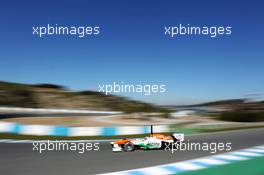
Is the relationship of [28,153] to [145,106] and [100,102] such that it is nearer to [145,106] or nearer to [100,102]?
[145,106]

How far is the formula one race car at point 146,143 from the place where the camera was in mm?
9884

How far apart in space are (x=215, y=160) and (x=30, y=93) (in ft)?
207

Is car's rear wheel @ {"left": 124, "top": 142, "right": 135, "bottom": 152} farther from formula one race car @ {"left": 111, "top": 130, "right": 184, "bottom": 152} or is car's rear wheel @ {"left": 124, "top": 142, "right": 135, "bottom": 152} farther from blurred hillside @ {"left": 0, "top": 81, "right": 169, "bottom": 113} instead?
blurred hillside @ {"left": 0, "top": 81, "right": 169, "bottom": 113}

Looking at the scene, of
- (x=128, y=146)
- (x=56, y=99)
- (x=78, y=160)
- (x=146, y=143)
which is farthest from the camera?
(x=56, y=99)

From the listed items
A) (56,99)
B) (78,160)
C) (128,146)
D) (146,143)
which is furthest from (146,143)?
(56,99)

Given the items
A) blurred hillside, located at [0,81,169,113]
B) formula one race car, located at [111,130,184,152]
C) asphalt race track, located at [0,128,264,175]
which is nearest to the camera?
asphalt race track, located at [0,128,264,175]

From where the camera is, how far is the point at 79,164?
8039mm

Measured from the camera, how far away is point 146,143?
399 inches

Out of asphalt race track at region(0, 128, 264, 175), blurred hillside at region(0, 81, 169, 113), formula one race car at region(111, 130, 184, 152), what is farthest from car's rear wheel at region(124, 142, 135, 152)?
blurred hillside at region(0, 81, 169, 113)

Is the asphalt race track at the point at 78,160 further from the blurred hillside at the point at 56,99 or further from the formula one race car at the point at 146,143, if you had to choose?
the blurred hillside at the point at 56,99

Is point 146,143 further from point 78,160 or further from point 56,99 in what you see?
point 56,99

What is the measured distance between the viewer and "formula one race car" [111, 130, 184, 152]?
9.88 meters

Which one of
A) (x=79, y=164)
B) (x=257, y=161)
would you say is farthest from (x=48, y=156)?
(x=257, y=161)

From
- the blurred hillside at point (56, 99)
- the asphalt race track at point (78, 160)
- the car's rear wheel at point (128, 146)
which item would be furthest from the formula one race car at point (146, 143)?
the blurred hillside at point (56, 99)
